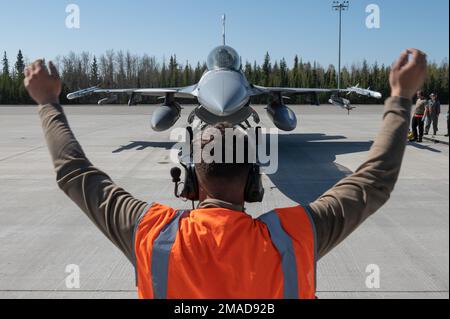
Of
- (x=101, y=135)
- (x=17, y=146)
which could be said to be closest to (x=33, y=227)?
(x=17, y=146)

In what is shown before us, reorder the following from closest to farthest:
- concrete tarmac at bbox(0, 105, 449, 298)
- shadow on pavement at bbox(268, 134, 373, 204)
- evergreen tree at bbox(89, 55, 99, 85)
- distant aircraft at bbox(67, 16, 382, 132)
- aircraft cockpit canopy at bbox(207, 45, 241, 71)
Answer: concrete tarmac at bbox(0, 105, 449, 298) → shadow on pavement at bbox(268, 134, 373, 204) → distant aircraft at bbox(67, 16, 382, 132) → aircraft cockpit canopy at bbox(207, 45, 241, 71) → evergreen tree at bbox(89, 55, 99, 85)

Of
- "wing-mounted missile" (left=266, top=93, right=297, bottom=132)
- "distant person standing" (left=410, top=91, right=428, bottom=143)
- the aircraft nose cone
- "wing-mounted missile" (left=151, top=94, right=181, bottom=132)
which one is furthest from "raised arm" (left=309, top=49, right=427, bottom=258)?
"distant person standing" (left=410, top=91, right=428, bottom=143)

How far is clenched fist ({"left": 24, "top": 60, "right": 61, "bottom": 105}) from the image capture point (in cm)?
177

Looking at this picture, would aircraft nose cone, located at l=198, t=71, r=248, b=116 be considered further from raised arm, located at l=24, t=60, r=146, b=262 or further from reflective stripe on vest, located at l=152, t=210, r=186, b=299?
reflective stripe on vest, located at l=152, t=210, r=186, b=299

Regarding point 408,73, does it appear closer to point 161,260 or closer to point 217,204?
point 217,204

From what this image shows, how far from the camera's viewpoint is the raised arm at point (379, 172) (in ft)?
5.37

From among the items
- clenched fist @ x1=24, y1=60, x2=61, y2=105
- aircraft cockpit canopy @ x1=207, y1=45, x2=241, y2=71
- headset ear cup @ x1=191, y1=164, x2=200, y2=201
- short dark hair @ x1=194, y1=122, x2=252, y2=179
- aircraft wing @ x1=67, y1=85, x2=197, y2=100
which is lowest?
headset ear cup @ x1=191, y1=164, x2=200, y2=201

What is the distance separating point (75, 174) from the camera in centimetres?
178

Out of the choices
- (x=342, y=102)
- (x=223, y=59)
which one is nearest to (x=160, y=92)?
(x=223, y=59)

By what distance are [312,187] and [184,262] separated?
7.11 m

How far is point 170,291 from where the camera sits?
1472 mm

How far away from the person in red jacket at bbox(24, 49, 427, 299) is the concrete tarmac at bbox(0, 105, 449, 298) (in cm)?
30

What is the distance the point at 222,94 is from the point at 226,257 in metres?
7.89
